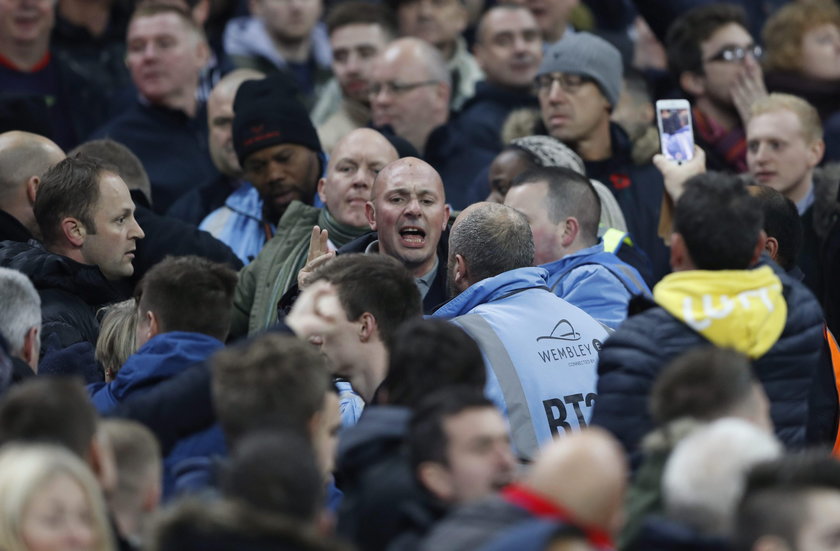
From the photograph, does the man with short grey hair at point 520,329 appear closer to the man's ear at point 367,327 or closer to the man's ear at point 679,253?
the man's ear at point 367,327

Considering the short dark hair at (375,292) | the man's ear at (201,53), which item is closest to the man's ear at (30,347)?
the short dark hair at (375,292)

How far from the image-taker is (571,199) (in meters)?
8.03

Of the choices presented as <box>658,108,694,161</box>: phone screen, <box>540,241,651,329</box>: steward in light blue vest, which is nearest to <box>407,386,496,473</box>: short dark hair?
<box>540,241,651,329</box>: steward in light blue vest

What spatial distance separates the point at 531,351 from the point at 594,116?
131 inches

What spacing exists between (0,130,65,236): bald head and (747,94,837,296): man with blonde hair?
3747 millimetres

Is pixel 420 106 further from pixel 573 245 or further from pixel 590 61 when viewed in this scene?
pixel 573 245

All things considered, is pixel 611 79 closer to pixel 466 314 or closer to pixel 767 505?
pixel 466 314

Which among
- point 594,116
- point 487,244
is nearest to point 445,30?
point 594,116

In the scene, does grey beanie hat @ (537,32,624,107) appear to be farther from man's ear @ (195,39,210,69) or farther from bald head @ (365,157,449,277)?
man's ear @ (195,39,210,69)

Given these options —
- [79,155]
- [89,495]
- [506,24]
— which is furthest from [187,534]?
[506,24]

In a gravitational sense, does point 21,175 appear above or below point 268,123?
below

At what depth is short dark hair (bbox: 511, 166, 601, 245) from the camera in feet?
26.3

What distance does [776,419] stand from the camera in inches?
227

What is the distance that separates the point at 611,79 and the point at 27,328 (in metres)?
4.59
